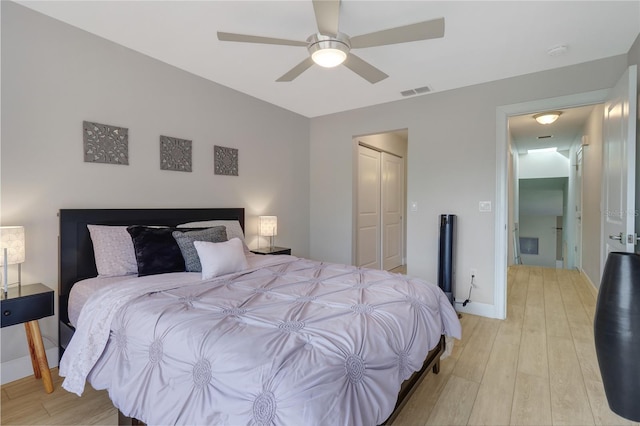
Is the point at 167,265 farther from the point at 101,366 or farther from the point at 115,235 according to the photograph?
the point at 101,366

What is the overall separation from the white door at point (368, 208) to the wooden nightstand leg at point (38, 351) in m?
3.59

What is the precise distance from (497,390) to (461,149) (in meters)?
2.47

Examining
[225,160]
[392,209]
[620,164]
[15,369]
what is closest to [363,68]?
[225,160]

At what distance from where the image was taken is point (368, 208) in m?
5.10

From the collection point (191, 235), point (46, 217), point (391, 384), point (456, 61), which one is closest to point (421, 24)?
point (456, 61)

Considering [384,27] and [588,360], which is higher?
[384,27]

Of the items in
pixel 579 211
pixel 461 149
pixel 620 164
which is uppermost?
pixel 461 149

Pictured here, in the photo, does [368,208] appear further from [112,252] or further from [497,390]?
[112,252]

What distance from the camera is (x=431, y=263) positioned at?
3.83 meters

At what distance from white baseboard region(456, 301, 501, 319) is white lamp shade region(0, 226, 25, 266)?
3.92 metres

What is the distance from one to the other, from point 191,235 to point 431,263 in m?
2.74

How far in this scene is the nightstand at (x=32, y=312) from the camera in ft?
6.25

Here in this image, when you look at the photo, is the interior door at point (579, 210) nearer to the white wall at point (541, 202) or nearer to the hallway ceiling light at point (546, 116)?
the hallway ceiling light at point (546, 116)

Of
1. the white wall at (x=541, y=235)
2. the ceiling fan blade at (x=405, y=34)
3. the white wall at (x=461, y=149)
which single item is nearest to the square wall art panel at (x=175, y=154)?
the ceiling fan blade at (x=405, y=34)
